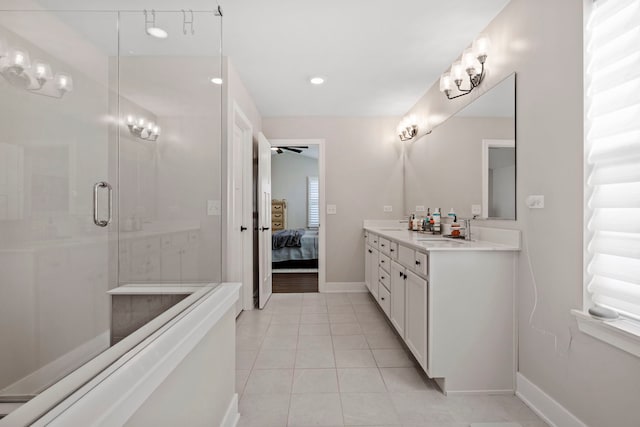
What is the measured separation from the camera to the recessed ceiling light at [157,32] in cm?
179

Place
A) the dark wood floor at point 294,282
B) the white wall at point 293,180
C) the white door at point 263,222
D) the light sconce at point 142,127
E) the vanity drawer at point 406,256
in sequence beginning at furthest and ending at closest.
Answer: the white wall at point 293,180
the dark wood floor at point 294,282
the white door at point 263,222
the vanity drawer at point 406,256
the light sconce at point 142,127

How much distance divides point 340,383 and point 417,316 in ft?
2.18

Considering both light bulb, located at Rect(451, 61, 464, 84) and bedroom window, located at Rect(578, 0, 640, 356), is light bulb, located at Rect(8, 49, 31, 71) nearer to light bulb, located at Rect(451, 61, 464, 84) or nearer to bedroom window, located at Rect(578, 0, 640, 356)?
bedroom window, located at Rect(578, 0, 640, 356)

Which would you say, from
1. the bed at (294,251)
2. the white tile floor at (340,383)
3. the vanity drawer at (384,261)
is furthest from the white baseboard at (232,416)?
the bed at (294,251)

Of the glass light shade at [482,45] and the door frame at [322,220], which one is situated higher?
the glass light shade at [482,45]

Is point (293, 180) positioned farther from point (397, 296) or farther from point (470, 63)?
point (470, 63)

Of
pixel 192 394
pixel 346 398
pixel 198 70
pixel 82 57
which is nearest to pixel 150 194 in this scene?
pixel 82 57

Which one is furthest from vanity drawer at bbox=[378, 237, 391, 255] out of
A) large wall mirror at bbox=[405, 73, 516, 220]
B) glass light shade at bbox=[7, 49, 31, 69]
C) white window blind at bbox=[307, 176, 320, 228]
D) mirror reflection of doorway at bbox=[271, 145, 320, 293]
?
white window blind at bbox=[307, 176, 320, 228]

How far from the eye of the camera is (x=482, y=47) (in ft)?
7.45

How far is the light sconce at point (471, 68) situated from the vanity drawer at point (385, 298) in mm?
1840

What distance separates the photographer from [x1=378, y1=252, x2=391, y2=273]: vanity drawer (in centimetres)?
290

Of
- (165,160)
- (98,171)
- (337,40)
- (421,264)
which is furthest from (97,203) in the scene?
(337,40)

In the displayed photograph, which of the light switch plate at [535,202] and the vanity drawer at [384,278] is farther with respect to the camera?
the vanity drawer at [384,278]

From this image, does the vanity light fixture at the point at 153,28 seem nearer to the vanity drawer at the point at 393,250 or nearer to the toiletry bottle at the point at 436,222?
the vanity drawer at the point at 393,250
